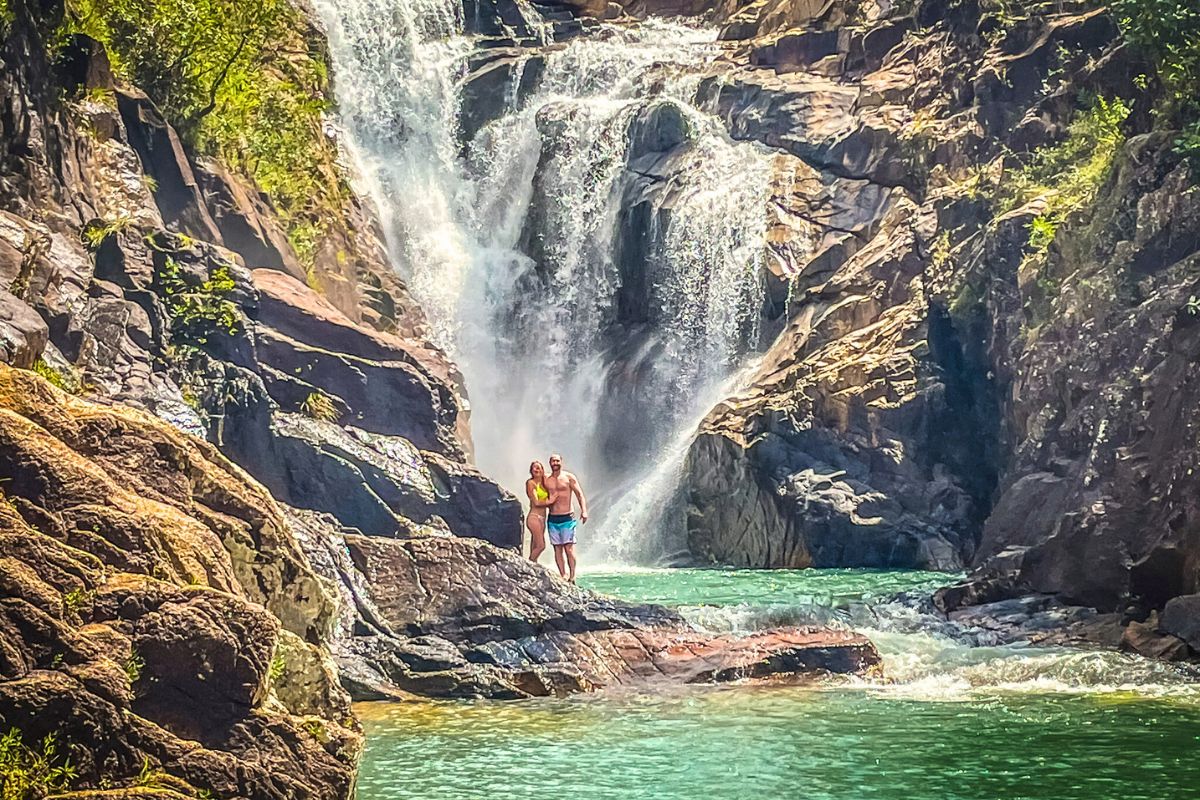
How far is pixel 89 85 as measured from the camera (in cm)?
2319

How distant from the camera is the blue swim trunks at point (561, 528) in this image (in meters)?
22.5

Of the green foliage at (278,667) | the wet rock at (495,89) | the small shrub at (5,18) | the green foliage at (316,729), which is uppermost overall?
the wet rock at (495,89)

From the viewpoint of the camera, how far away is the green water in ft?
36.9

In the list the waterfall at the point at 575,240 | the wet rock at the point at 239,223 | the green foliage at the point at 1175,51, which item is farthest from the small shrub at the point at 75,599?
the waterfall at the point at 575,240

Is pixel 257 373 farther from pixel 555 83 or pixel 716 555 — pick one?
pixel 555 83

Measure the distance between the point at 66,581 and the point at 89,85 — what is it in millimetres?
17535

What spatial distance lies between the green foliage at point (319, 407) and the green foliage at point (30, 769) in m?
16.1

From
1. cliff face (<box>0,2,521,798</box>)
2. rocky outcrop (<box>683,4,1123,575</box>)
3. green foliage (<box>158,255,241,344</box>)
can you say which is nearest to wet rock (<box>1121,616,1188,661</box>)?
cliff face (<box>0,2,521,798</box>)

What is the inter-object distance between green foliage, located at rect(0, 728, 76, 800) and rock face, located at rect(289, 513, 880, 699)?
8.11 m

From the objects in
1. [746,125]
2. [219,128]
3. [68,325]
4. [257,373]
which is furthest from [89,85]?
[746,125]

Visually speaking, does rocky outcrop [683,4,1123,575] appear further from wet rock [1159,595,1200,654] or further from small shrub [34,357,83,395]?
small shrub [34,357,83,395]

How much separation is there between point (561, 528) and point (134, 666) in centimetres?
1502

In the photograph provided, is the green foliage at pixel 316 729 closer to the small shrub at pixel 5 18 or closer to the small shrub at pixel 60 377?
the small shrub at pixel 60 377

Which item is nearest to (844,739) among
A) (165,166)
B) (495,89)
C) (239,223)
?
(239,223)
